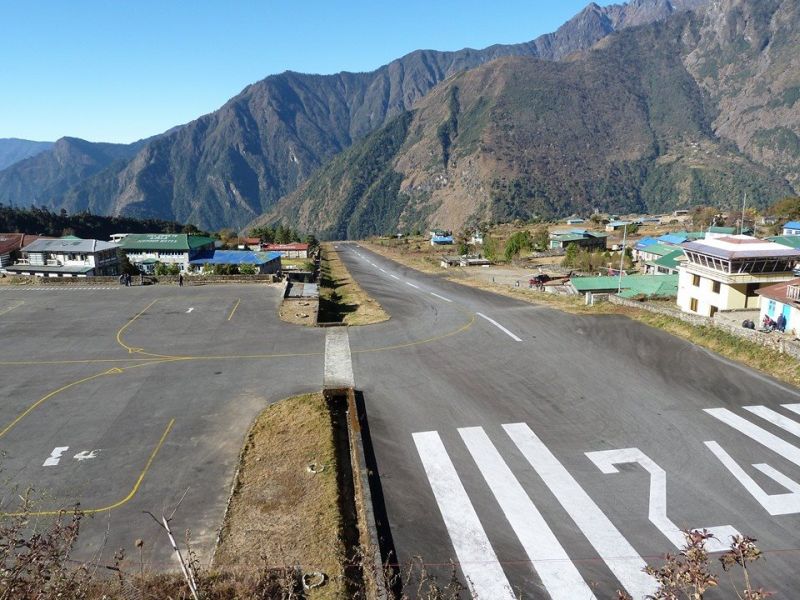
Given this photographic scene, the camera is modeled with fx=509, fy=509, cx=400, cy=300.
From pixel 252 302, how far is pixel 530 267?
7286cm

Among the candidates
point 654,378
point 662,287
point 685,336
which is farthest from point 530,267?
point 654,378

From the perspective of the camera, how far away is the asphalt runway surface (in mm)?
15508

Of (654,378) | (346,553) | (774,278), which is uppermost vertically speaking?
(774,278)

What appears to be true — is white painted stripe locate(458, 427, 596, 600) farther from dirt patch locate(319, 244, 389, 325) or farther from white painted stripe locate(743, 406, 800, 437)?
dirt patch locate(319, 244, 389, 325)

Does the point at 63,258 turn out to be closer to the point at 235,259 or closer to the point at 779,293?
the point at 235,259

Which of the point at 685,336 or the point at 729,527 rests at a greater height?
the point at 685,336

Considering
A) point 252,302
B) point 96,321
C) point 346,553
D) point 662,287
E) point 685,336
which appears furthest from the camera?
point 662,287

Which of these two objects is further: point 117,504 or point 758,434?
point 758,434

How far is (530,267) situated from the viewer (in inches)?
4277

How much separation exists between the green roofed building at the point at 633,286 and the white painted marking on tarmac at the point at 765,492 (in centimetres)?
4437

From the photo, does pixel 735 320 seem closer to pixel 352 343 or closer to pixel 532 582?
pixel 352 343

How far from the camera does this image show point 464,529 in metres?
16.0

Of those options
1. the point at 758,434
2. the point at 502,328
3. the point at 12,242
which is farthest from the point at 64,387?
the point at 12,242

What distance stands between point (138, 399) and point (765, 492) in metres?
28.0
